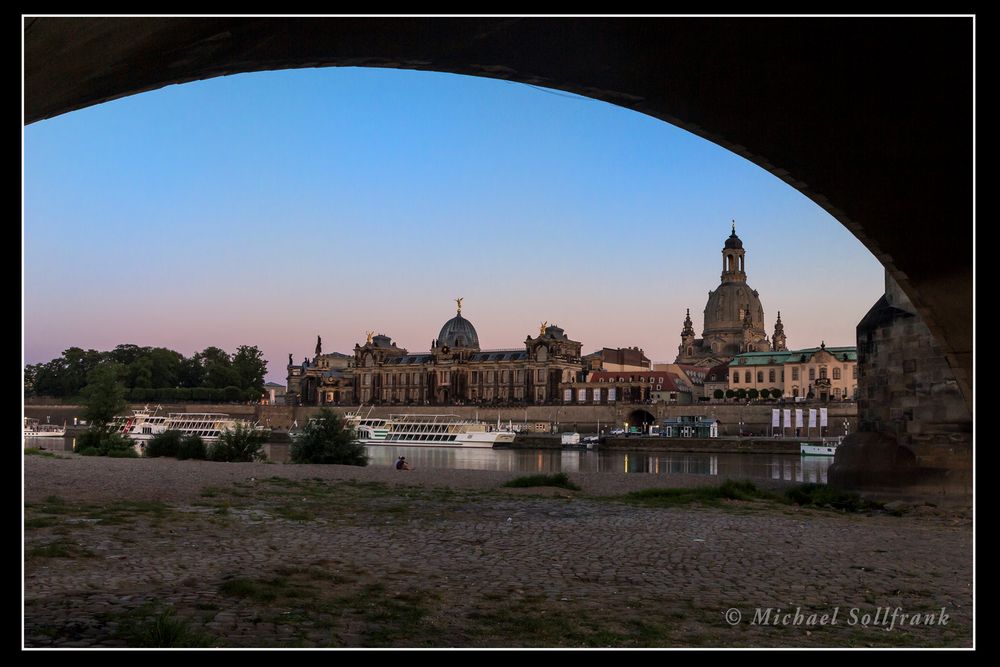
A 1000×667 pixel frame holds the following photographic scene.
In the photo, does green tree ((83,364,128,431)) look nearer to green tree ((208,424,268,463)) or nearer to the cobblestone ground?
green tree ((208,424,268,463))

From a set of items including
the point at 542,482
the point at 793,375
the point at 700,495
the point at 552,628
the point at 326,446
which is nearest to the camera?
the point at 552,628

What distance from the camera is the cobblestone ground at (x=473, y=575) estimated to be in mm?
6359

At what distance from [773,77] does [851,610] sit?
445 cm

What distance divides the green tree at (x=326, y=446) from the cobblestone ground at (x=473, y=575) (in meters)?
16.3

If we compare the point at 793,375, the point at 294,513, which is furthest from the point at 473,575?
the point at 793,375

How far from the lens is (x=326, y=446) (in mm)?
32688

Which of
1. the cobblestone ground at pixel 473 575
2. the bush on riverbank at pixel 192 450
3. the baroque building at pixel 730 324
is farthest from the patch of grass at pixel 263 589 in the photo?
the baroque building at pixel 730 324

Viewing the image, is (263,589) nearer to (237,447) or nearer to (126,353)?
(237,447)

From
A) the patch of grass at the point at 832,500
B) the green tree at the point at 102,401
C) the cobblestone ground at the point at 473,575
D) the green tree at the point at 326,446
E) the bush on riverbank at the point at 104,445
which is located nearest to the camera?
the cobblestone ground at the point at 473,575

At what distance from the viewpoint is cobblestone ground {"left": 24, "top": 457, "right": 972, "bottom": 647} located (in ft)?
20.9

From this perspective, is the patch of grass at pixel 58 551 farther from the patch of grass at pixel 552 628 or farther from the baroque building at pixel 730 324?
the baroque building at pixel 730 324

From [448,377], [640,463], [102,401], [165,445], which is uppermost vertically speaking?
[448,377]

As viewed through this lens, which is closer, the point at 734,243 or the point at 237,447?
the point at 237,447

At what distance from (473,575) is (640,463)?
43.6 meters
